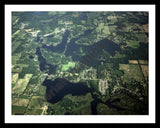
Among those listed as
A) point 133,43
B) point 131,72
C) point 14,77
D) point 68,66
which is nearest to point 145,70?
point 131,72

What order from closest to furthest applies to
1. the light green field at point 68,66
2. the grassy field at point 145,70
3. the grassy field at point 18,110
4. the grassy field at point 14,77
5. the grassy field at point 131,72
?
the grassy field at point 18,110
the grassy field at point 131,72
the grassy field at point 145,70
the grassy field at point 14,77
the light green field at point 68,66

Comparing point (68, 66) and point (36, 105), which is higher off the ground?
point (68, 66)

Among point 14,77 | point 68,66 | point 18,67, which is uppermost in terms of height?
point 68,66

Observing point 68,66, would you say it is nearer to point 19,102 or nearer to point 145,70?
point 19,102

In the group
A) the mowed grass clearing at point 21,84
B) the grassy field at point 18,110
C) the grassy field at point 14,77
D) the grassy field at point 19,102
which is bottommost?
the grassy field at point 18,110

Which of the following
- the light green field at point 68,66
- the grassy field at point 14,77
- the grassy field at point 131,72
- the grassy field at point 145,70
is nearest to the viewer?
the grassy field at point 131,72

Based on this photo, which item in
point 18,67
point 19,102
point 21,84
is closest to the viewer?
point 19,102

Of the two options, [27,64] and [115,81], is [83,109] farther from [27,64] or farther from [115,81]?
[27,64]

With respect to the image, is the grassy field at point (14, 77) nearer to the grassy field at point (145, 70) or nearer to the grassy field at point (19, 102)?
the grassy field at point (19, 102)

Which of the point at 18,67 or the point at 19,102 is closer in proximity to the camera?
the point at 19,102

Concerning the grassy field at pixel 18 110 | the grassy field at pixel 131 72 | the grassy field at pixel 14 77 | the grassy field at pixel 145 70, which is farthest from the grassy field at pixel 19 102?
the grassy field at pixel 145 70
